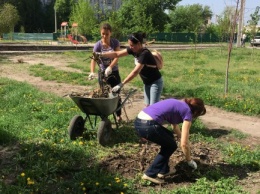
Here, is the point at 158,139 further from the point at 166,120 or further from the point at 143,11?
the point at 143,11

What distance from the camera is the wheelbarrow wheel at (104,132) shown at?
4.95 m

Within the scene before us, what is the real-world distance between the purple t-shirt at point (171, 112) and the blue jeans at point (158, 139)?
0.28ft

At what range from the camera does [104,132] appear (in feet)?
16.5

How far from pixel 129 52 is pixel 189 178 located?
2.01 m

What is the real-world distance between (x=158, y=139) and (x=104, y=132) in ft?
4.17

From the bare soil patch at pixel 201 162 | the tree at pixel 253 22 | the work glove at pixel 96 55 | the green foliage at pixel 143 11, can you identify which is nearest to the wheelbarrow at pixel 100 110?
the bare soil patch at pixel 201 162

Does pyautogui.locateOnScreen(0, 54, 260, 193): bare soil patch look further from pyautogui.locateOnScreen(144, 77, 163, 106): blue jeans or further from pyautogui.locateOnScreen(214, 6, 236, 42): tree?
pyautogui.locateOnScreen(214, 6, 236, 42): tree

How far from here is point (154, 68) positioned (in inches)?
205

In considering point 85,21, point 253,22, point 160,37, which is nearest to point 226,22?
point 253,22

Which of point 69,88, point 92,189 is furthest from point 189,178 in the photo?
point 69,88

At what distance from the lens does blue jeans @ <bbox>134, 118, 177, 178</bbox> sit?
12.8 ft

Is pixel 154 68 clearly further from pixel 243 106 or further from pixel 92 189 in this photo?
pixel 243 106

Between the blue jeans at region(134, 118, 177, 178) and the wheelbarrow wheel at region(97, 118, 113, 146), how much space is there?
1.05 meters

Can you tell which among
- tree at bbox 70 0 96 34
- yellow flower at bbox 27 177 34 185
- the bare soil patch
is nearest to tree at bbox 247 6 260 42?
the bare soil patch
